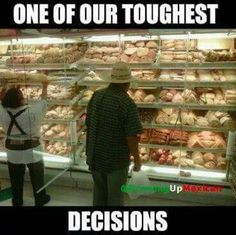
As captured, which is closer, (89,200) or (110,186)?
(110,186)

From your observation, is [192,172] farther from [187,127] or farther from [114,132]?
[114,132]

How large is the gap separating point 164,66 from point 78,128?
1.55 meters

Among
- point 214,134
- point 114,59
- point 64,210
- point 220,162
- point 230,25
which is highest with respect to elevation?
point 230,25

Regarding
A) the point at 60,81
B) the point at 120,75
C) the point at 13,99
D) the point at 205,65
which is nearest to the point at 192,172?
the point at 205,65

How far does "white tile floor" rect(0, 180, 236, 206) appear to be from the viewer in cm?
448

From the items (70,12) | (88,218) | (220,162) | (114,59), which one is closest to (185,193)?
(220,162)

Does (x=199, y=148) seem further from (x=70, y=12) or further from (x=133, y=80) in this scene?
(x=70, y=12)

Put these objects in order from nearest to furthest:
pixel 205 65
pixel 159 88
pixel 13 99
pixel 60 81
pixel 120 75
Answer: pixel 120 75 < pixel 13 99 < pixel 205 65 < pixel 60 81 < pixel 159 88

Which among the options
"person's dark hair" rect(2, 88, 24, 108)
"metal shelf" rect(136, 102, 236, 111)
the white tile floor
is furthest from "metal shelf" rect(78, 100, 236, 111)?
"person's dark hair" rect(2, 88, 24, 108)

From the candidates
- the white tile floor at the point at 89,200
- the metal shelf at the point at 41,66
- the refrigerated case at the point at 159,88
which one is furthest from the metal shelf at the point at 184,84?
the white tile floor at the point at 89,200

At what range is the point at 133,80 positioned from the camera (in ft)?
14.9

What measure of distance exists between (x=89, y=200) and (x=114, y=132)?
64.2 inches

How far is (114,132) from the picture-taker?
136 inches

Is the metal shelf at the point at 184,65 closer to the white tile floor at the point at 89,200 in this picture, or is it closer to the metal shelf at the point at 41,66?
the metal shelf at the point at 41,66
